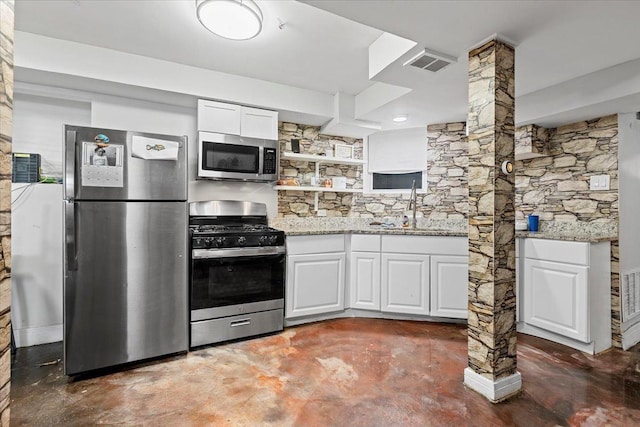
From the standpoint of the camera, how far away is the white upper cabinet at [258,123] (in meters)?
3.11

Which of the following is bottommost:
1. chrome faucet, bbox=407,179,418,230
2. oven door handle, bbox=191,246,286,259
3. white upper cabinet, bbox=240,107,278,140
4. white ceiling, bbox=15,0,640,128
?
oven door handle, bbox=191,246,286,259

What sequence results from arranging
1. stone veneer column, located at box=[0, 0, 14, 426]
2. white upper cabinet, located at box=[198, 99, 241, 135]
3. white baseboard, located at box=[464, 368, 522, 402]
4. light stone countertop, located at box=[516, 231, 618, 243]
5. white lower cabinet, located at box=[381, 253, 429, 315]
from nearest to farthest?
stone veneer column, located at box=[0, 0, 14, 426]
white baseboard, located at box=[464, 368, 522, 402]
light stone countertop, located at box=[516, 231, 618, 243]
white upper cabinet, located at box=[198, 99, 241, 135]
white lower cabinet, located at box=[381, 253, 429, 315]

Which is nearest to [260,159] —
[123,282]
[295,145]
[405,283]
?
[295,145]

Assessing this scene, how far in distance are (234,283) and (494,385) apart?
6.63 ft

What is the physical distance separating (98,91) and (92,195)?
4.09 feet

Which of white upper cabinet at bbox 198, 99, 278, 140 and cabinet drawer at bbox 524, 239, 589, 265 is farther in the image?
white upper cabinet at bbox 198, 99, 278, 140

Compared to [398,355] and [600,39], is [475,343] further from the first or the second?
[600,39]

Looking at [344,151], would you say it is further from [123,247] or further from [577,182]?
[123,247]

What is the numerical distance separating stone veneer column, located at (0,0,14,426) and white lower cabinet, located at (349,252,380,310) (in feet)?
8.91

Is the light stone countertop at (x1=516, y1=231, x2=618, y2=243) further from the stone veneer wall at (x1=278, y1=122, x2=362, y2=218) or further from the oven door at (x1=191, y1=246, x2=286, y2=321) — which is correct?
the oven door at (x1=191, y1=246, x2=286, y2=321)

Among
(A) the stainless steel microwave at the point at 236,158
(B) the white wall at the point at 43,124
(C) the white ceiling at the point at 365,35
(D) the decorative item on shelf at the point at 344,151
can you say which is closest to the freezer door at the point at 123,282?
(A) the stainless steel microwave at the point at 236,158

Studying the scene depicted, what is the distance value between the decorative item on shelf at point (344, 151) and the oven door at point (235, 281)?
161cm

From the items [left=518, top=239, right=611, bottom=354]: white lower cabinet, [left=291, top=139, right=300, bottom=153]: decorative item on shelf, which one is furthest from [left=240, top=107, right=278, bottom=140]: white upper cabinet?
[left=518, top=239, right=611, bottom=354]: white lower cabinet

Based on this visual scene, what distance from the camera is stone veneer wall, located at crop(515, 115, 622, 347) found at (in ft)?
9.10
